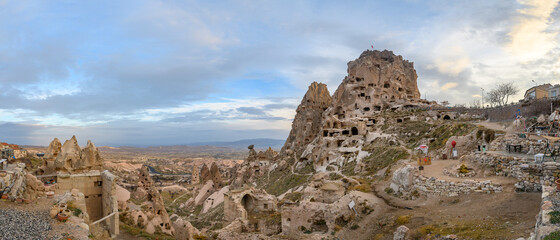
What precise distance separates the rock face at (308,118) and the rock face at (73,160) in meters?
44.6

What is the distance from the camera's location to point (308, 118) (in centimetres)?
6925

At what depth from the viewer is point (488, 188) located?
15938mm

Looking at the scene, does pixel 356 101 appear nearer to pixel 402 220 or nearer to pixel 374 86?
pixel 374 86

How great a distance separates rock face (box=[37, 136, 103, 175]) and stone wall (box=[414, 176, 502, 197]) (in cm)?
2047

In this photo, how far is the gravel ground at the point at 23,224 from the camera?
8.85 metres

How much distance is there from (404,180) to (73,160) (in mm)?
21080

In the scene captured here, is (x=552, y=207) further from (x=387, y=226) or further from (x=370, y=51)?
(x=370, y=51)

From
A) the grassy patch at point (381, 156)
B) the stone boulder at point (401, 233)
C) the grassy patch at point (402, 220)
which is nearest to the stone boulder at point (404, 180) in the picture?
the grassy patch at point (402, 220)

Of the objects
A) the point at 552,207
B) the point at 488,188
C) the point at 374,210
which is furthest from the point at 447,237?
the point at 374,210

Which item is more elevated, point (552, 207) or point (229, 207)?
point (552, 207)

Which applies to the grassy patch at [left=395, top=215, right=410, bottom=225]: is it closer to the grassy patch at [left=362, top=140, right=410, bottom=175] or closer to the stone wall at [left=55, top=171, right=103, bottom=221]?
the stone wall at [left=55, top=171, right=103, bottom=221]

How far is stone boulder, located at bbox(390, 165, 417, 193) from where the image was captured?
20.1 meters

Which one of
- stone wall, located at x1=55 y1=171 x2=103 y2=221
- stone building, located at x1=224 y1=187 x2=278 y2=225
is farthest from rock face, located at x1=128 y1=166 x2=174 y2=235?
stone building, located at x1=224 y1=187 x2=278 y2=225

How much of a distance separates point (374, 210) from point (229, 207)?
1214 centimetres
